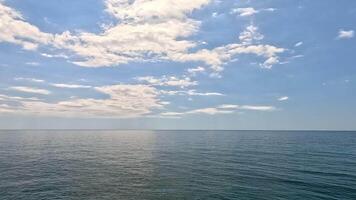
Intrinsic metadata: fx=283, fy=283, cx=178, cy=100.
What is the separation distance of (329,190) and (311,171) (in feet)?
58.6

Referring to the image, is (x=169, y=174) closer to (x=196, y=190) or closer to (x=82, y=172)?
(x=196, y=190)

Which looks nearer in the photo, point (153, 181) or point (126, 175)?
point (153, 181)

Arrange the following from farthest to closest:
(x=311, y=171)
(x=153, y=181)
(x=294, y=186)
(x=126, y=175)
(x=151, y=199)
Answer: (x=311, y=171)
(x=126, y=175)
(x=153, y=181)
(x=294, y=186)
(x=151, y=199)

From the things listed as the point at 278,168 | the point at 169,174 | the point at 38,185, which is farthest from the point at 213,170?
the point at 38,185

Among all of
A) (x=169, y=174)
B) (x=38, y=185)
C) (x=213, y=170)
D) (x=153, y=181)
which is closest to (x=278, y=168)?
(x=213, y=170)

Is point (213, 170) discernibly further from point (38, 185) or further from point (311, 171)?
point (38, 185)

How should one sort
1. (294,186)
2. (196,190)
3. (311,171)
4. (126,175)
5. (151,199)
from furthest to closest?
(311,171), (126,175), (294,186), (196,190), (151,199)

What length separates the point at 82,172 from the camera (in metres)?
61.0

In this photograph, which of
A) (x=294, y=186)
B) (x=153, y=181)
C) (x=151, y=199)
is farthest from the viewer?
(x=153, y=181)

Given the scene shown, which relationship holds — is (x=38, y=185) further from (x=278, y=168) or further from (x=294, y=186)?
(x=278, y=168)

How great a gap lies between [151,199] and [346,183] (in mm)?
35310

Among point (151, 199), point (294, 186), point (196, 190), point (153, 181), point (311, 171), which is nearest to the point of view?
point (151, 199)

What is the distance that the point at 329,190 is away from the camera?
4553cm

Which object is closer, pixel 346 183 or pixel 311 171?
pixel 346 183
